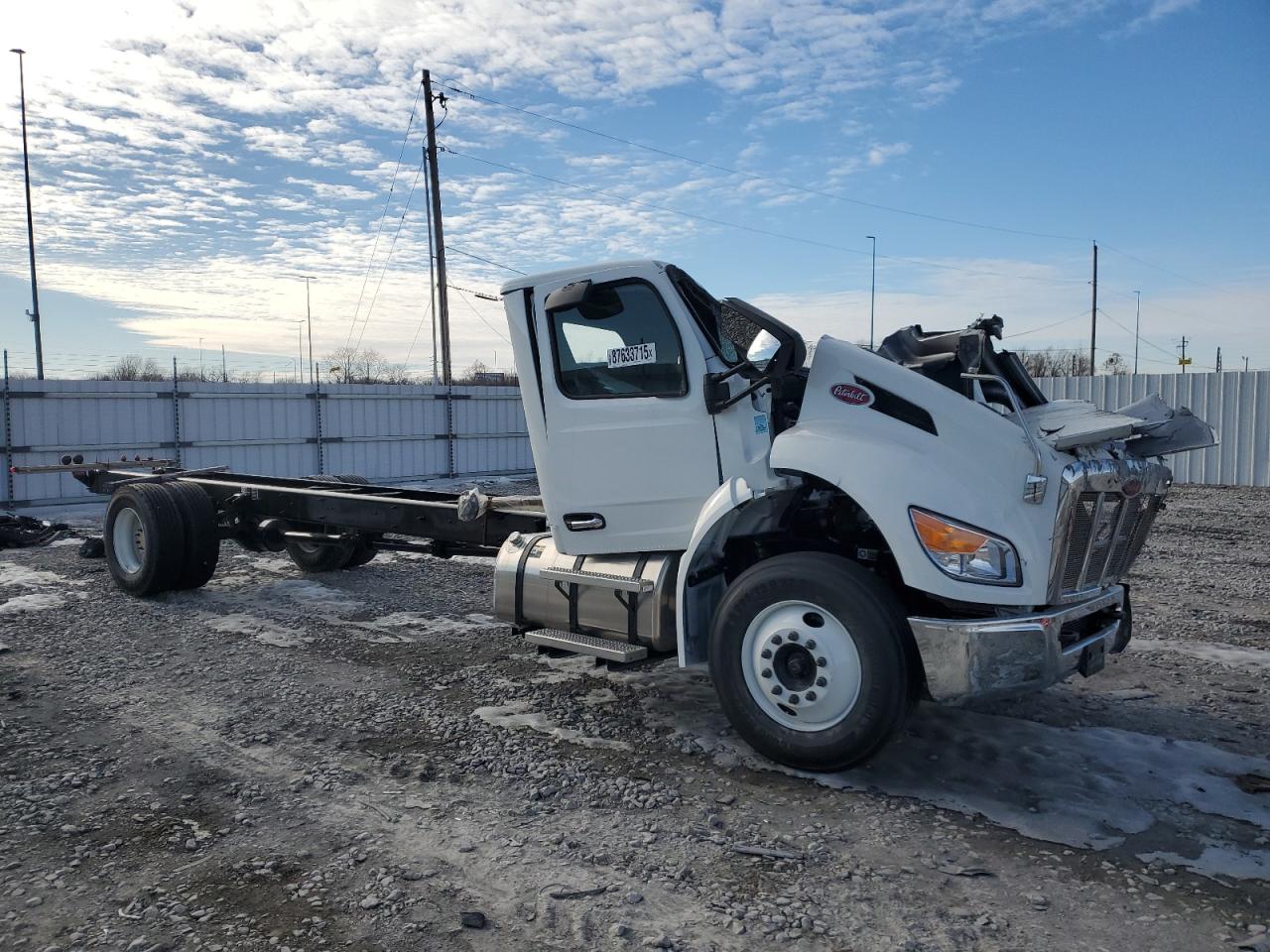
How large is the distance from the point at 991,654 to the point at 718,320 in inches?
84.7

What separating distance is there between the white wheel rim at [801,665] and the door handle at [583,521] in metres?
1.20

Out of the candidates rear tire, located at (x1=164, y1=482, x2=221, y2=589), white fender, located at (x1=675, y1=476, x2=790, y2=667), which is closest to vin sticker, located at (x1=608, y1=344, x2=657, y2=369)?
white fender, located at (x1=675, y1=476, x2=790, y2=667)

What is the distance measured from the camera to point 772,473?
4.83 m

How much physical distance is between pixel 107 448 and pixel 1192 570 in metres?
16.8

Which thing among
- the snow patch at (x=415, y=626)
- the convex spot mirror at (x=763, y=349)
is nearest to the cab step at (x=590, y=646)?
the convex spot mirror at (x=763, y=349)

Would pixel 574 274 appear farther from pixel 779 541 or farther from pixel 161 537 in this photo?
pixel 161 537

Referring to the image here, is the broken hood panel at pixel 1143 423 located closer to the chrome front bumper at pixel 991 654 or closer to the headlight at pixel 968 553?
the headlight at pixel 968 553

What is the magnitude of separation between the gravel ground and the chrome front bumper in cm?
57

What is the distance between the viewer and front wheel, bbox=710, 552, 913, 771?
4246mm

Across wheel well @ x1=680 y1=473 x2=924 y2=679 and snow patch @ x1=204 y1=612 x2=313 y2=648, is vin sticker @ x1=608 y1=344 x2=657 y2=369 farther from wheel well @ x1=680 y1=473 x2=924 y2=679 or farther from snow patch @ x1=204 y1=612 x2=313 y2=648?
snow patch @ x1=204 y1=612 x2=313 y2=648

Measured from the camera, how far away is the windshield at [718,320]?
4941 mm

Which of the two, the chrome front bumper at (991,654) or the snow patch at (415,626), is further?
the snow patch at (415,626)

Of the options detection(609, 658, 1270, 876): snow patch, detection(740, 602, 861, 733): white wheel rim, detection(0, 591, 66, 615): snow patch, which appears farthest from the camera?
detection(0, 591, 66, 615): snow patch

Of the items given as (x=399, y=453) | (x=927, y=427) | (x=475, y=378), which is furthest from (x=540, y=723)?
(x=475, y=378)
